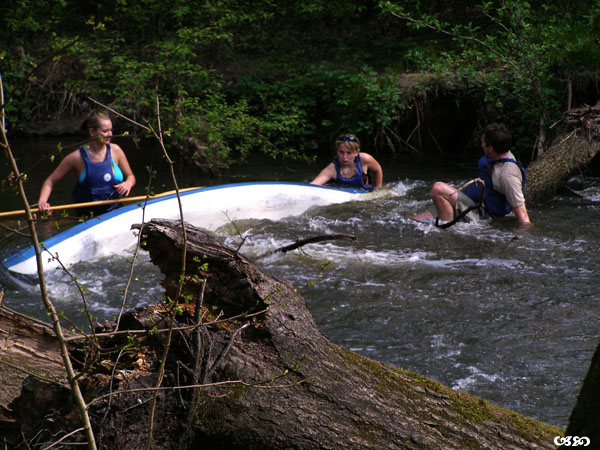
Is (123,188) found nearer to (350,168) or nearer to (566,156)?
(350,168)

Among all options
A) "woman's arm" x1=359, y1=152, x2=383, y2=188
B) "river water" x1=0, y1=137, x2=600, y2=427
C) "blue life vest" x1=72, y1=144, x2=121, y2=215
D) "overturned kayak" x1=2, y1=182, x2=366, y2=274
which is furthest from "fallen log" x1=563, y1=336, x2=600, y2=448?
"woman's arm" x1=359, y1=152, x2=383, y2=188

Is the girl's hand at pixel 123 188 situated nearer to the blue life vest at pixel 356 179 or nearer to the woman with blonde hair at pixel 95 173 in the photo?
the woman with blonde hair at pixel 95 173

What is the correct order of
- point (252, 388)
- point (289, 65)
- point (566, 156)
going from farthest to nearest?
point (289, 65) → point (566, 156) → point (252, 388)

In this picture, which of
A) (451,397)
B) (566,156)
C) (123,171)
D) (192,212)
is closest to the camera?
(451,397)

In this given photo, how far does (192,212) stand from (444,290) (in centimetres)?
290

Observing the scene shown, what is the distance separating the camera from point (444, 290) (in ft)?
17.0

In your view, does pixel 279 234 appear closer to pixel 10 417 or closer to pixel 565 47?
pixel 10 417

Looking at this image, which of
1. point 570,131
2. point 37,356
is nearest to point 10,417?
point 37,356

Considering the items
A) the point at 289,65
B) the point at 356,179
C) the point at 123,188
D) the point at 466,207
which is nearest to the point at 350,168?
the point at 356,179

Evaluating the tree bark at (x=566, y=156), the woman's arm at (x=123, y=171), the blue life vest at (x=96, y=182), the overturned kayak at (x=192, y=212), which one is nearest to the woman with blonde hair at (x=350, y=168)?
the overturned kayak at (x=192, y=212)

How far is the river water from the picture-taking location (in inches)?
154

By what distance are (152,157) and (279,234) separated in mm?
5657

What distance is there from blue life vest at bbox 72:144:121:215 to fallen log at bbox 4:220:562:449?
458 cm

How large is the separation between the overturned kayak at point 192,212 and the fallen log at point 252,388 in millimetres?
3119
